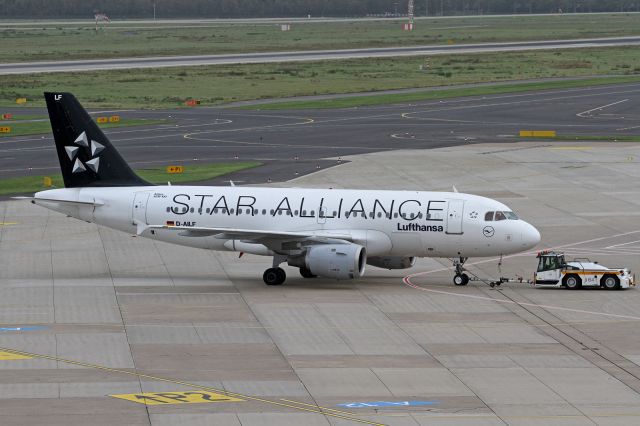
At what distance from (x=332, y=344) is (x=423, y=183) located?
4151 cm

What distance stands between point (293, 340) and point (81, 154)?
17.3 metres

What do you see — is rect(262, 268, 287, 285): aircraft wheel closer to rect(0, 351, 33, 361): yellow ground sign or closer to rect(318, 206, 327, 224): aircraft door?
rect(318, 206, 327, 224): aircraft door

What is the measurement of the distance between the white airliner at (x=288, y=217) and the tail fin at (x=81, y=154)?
0.04 m

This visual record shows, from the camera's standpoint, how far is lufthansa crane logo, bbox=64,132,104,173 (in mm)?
53906

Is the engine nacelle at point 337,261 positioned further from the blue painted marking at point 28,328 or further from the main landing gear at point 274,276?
the blue painted marking at point 28,328

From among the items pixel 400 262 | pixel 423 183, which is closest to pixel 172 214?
pixel 400 262

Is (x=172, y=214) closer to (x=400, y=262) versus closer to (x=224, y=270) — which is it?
(x=224, y=270)

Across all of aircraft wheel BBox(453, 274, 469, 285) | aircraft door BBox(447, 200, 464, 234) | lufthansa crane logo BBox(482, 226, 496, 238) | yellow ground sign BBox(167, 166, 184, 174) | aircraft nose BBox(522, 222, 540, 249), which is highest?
aircraft door BBox(447, 200, 464, 234)

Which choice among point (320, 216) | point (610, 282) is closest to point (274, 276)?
point (320, 216)

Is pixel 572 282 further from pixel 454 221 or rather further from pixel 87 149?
pixel 87 149

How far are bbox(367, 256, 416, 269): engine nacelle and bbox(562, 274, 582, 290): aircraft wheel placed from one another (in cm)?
678

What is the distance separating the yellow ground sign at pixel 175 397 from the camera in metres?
34.0

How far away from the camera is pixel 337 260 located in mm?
50000

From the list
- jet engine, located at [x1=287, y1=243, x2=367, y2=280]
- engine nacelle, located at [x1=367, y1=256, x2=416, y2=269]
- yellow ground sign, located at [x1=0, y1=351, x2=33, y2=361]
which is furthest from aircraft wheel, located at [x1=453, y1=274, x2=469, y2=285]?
yellow ground sign, located at [x1=0, y1=351, x2=33, y2=361]
